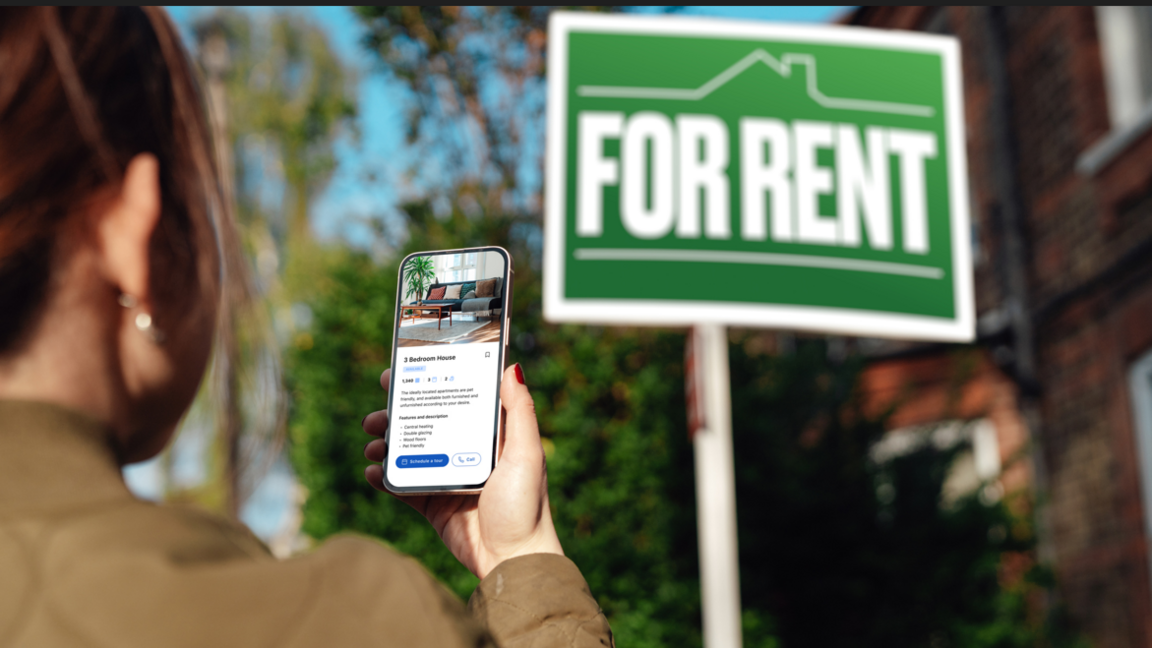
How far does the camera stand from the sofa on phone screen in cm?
133

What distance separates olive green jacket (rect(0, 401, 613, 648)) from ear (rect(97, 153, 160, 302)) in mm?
141

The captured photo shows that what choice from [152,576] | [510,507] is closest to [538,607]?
[510,507]

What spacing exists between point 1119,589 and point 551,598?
7817 mm

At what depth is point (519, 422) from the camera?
4.01ft

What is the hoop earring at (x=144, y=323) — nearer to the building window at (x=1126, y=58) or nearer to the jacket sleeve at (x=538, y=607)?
the jacket sleeve at (x=538, y=607)

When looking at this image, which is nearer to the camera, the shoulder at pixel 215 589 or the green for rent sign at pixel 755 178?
the shoulder at pixel 215 589

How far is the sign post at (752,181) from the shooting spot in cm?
412

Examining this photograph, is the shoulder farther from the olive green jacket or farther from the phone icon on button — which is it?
the phone icon on button

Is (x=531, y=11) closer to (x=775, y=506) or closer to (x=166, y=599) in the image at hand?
(x=775, y=506)

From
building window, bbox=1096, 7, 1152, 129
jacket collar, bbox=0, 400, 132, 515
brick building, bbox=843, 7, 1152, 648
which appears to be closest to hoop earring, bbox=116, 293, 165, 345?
jacket collar, bbox=0, 400, 132, 515

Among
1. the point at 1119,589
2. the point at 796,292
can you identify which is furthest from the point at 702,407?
the point at 1119,589

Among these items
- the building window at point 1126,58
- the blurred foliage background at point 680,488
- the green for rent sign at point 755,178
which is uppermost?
the building window at point 1126,58

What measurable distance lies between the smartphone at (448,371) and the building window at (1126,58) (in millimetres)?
8192

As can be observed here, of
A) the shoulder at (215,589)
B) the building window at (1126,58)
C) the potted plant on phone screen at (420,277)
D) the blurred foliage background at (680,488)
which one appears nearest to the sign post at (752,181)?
the blurred foliage background at (680,488)
